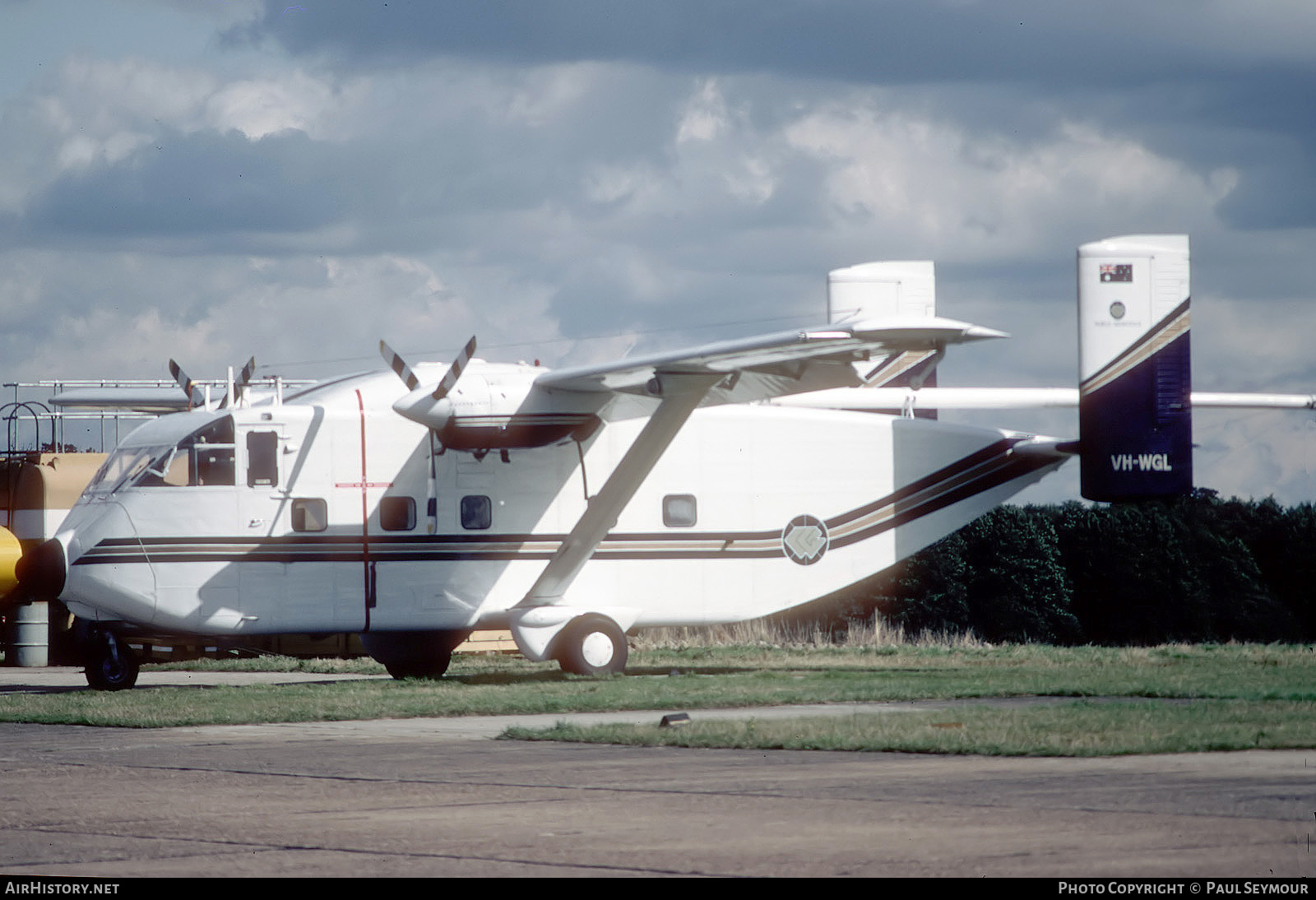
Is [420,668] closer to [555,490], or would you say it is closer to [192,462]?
[555,490]

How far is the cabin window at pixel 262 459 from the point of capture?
19.7 metres

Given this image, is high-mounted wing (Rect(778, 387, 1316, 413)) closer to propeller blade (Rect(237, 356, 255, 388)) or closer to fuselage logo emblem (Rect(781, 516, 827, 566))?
fuselage logo emblem (Rect(781, 516, 827, 566))

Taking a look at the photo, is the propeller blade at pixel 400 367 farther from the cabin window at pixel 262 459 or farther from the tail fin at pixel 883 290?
the tail fin at pixel 883 290

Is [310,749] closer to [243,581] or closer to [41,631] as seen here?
[243,581]

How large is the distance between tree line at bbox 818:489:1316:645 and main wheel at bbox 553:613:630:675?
817 inches

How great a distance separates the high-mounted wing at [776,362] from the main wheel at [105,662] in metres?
6.12

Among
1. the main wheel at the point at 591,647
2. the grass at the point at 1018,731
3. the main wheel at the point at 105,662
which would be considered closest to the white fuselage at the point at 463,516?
the main wheel at the point at 105,662

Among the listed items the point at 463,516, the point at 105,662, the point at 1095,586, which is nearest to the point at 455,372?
the point at 463,516

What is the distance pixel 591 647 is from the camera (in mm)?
20734

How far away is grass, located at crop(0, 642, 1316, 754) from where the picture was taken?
11.9m
